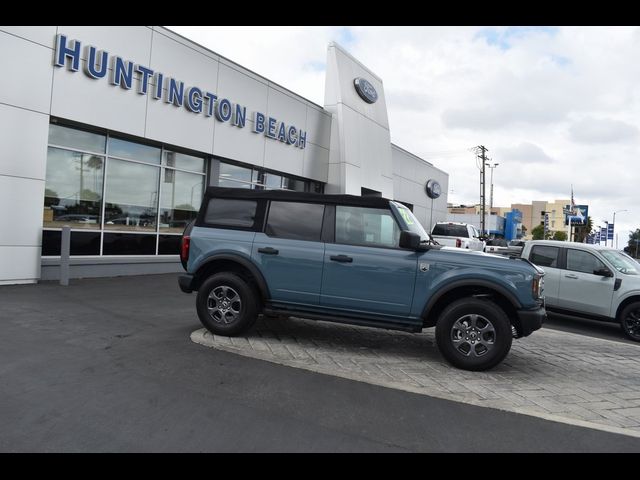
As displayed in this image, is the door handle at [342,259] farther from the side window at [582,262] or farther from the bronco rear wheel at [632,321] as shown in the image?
the bronco rear wheel at [632,321]

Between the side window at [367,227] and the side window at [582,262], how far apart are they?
5519 millimetres

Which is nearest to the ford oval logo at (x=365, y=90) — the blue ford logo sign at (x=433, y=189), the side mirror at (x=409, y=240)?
the blue ford logo sign at (x=433, y=189)

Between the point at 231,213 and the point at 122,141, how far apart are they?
22.6ft

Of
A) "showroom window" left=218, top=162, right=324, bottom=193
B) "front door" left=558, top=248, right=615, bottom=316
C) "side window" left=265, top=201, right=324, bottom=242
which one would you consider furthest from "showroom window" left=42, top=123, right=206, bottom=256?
"front door" left=558, top=248, right=615, bottom=316

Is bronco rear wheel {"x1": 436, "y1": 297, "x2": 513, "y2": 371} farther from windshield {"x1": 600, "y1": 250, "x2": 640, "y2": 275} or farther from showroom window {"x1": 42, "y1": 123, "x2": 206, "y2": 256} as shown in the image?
showroom window {"x1": 42, "y1": 123, "x2": 206, "y2": 256}

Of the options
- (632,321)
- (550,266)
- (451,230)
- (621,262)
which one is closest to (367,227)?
(550,266)

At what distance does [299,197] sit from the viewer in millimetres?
5938

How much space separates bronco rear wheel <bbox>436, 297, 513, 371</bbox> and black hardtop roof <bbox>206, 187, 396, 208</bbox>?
1.54m

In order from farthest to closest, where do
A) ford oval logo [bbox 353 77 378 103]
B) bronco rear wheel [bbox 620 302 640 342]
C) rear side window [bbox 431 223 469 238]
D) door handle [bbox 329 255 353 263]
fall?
ford oval logo [bbox 353 77 378 103] → rear side window [bbox 431 223 469 238] → bronco rear wheel [bbox 620 302 640 342] → door handle [bbox 329 255 353 263]

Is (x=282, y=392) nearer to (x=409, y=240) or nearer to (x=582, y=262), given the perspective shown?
(x=409, y=240)

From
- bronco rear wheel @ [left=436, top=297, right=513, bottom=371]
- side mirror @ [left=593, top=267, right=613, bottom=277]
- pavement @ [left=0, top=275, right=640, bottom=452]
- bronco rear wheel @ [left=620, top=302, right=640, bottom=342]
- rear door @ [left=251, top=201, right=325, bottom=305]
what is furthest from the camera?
side mirror @ [left=593, top=267, right=613, bottom=277]

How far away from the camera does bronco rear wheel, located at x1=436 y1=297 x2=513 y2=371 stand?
5.03 m
